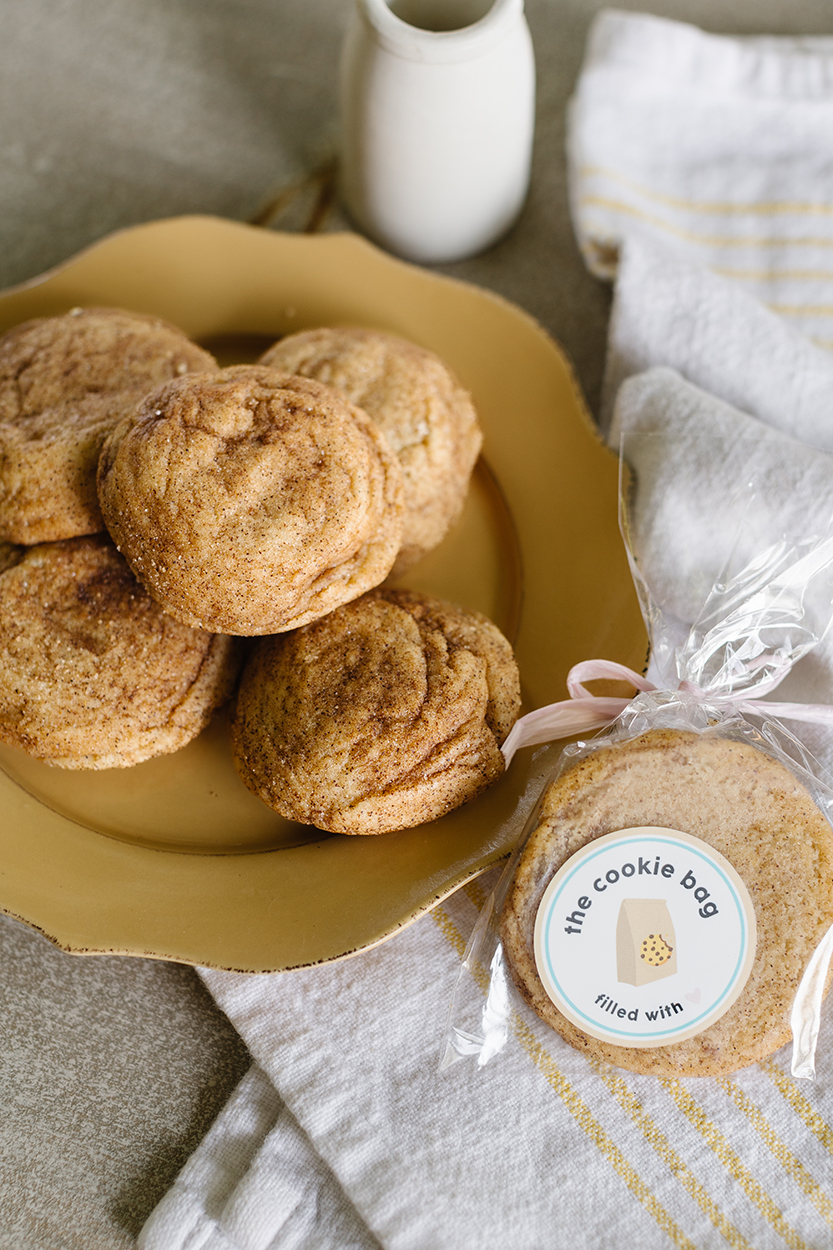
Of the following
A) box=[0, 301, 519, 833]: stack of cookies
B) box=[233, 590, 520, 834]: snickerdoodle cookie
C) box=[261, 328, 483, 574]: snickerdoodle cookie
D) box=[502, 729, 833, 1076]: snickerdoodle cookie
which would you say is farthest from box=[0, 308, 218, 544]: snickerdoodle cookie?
box=[502, 729, 833, 1076]: snickerdoodle cookie

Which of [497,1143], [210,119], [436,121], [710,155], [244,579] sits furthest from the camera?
[210,119]

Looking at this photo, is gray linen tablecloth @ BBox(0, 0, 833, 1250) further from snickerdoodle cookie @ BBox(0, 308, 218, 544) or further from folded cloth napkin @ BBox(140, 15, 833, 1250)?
folded cloth napkin @ BBox(140, 15, 833, 1250)

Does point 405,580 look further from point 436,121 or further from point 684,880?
point 436,121

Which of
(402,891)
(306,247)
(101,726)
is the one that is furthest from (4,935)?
(306,247)

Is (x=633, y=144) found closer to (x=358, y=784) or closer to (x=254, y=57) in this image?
(x=254, y=57)

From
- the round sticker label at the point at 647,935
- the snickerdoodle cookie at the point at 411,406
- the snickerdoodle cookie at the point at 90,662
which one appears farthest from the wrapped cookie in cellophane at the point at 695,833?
the snickerdoodle cookie at the point at 90,662

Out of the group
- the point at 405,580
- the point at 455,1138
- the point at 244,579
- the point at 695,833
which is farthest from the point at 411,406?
the point at 455,1138
